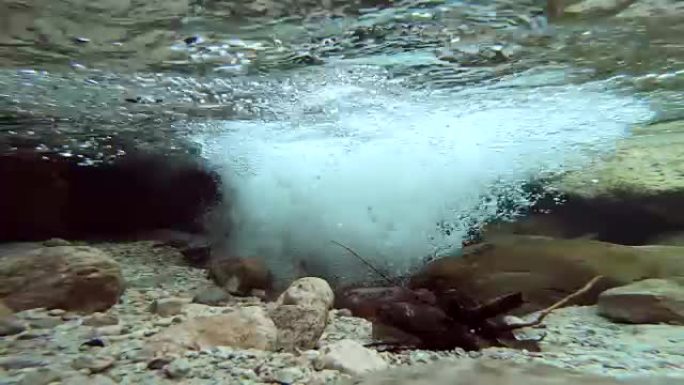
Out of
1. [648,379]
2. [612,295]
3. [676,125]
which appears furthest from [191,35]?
[676,125]

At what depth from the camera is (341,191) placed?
475 inches

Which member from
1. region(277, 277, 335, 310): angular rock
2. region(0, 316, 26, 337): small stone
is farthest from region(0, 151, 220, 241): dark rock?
region(277, 277, 335, 310): angular rock

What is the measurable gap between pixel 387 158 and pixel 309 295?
740 centimetres

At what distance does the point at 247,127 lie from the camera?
8438mm

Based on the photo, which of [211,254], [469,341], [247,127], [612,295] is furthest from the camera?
[247,127]

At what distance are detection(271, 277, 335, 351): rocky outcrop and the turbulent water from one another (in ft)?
6.59

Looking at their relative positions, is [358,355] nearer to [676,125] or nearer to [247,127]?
[247,127]

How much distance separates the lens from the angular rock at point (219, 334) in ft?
9.12

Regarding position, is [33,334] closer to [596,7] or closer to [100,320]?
[100,320]

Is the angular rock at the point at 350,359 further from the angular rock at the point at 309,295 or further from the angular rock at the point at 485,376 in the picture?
the angular rock at the point at 309,295

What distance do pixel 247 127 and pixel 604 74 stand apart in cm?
524

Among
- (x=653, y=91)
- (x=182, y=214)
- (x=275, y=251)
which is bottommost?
(x=275, y=251)

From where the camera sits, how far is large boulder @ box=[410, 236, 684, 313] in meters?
5.46

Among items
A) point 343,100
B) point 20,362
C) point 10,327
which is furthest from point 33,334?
point 343,100
